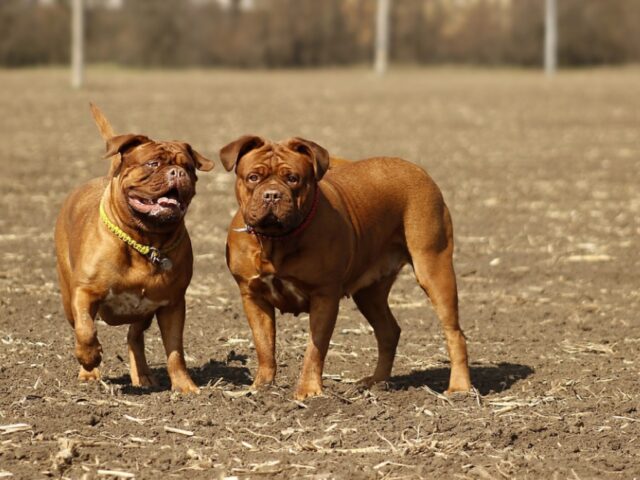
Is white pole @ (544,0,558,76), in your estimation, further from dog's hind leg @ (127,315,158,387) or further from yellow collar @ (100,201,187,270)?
yellow collar @ (100,201,187,270)

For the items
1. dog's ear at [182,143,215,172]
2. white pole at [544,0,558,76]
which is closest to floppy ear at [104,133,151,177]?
dog's ear at [182,143,215,172]

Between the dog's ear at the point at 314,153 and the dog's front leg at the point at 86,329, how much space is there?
141cm

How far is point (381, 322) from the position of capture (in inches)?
341

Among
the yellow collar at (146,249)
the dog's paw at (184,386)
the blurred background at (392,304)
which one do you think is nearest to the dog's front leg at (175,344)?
the dog's paw at (184,386)

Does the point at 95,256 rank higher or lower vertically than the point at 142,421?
higher

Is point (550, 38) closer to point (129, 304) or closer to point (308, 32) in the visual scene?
point (308, 32)

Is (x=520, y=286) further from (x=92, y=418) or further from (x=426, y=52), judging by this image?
(x=426, y=52)

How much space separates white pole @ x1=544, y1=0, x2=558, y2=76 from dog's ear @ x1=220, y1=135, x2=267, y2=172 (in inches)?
1697

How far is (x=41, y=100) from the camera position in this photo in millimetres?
32281

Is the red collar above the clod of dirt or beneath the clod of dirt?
above

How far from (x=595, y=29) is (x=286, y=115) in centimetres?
2762

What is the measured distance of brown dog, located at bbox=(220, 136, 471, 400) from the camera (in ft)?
24.0

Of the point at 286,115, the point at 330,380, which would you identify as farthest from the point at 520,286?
the point at 286,115

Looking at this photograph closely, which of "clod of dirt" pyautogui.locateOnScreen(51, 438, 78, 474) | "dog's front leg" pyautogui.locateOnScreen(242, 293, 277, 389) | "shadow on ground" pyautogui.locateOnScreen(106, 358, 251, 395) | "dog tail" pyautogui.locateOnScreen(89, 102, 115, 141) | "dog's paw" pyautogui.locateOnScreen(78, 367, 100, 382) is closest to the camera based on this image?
"clod of dirt" pyautogui.locateOnScreen(51, 438, 78, 474)
